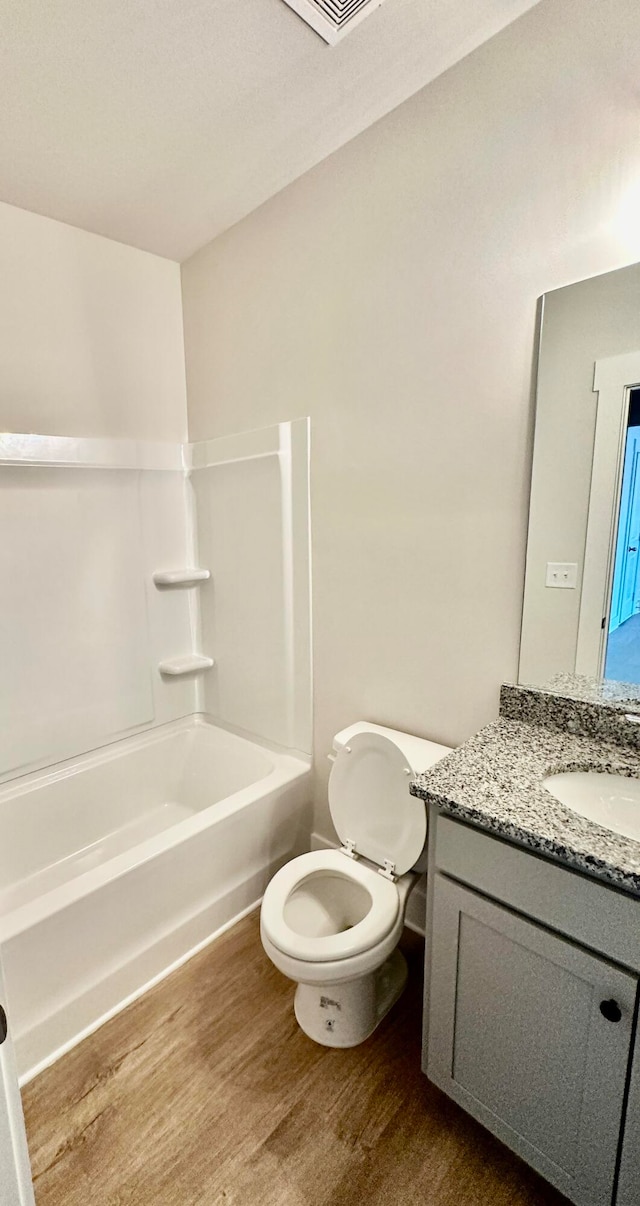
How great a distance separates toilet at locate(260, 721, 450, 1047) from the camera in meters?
1.31

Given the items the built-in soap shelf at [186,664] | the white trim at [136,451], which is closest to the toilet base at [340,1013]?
the built-in soap shelf at [186,664]

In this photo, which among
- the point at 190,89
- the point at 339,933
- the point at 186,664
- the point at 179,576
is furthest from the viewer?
the point at 186,664

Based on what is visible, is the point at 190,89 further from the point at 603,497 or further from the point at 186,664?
the point at 186,664

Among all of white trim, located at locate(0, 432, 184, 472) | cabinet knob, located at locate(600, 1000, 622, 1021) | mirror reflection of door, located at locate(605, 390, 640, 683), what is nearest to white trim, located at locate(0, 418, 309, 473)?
white trim, located at locate(0, 432, 184, 472)

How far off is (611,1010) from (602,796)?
407 mm

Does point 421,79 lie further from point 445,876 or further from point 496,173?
point 445,876

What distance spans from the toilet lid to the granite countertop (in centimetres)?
33

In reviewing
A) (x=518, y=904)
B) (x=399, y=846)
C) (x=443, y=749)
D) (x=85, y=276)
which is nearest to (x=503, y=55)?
(x=85, y=276)

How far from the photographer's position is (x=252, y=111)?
1.48 metres

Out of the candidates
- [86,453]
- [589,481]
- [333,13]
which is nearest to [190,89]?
[333,13]

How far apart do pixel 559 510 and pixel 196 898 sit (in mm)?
1690

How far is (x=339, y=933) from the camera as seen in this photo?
149 cm

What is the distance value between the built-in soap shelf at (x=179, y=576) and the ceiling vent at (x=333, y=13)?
1.79 meters

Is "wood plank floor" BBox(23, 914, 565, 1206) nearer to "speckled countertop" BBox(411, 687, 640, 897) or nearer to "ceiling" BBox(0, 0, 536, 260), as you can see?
"speckled countertop" BBox(411, 687, 640, 897)
